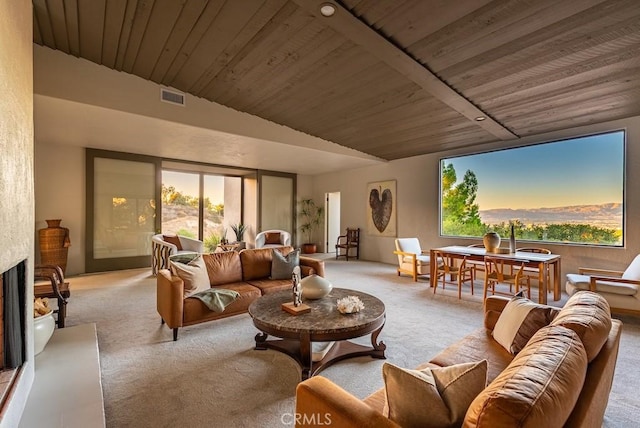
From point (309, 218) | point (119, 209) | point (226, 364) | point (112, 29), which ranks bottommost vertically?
point (226, 364)

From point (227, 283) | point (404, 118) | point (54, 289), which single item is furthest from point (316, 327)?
point (404, 118)

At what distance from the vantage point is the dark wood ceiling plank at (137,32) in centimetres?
301

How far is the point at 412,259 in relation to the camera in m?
5.62

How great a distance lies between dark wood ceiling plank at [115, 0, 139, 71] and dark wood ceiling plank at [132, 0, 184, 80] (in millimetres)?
142

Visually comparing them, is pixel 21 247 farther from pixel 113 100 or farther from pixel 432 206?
pixel 432 206

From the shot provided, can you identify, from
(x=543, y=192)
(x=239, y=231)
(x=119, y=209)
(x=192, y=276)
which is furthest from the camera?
(x=239, y=231)

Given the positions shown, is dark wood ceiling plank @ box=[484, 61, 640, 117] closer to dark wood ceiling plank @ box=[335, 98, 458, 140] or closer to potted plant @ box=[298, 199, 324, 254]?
dark wood ceiling plank @ box=[335, 98, 458, 140]

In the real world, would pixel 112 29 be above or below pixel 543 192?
above

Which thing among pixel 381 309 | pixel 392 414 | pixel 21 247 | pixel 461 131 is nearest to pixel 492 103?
pixel 461 131

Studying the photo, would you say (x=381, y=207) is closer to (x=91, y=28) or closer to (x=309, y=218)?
(x=309, y=218)

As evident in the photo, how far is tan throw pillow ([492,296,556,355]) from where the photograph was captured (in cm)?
176

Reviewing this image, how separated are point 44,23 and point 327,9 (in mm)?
3177

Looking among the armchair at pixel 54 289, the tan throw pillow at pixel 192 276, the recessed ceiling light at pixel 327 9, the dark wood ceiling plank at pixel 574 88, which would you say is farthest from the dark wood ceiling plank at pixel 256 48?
the armchair at pixel 54 289

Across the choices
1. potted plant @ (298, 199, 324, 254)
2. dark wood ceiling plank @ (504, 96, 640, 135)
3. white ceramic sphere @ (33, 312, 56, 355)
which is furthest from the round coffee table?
potted plant @ (298, 199, 324, 254)
